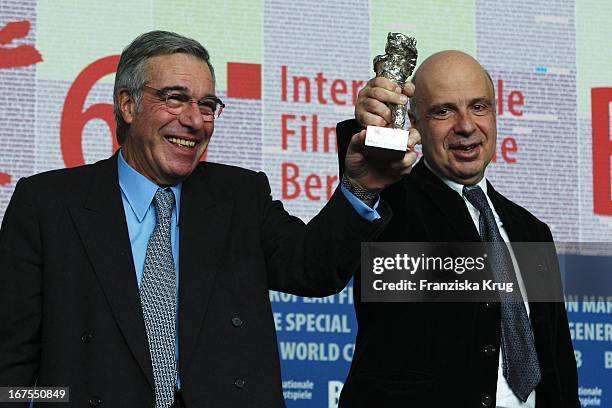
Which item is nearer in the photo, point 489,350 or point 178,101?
point 178,101

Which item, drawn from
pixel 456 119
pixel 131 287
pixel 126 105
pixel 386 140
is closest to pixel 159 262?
pixel 131 287

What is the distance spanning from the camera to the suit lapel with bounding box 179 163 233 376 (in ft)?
7.13

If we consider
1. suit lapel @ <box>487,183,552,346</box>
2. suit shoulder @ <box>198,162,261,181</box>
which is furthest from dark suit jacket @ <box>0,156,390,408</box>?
suit lapel @ <box>487,183,552,346</box>

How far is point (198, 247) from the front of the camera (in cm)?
228

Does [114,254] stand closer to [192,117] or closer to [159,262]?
[159,262]

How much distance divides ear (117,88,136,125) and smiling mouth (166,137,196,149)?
143mm

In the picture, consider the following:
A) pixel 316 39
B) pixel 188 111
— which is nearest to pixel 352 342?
pixel 316 39

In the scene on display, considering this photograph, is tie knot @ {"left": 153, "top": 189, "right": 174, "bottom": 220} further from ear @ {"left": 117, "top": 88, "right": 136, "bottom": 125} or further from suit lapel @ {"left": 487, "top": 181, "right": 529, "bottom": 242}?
suit lapel @ {"left": 487, "top": 181, "right": 529, "bottom": 242}

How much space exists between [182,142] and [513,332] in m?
0.92

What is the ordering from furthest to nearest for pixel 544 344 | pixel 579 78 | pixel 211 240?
pixel 579 78
pixel 544 344
pixel 211 240

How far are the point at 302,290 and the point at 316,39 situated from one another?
1775mm

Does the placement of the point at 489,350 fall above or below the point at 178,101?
below

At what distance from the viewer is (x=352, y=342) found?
3730 millimetres

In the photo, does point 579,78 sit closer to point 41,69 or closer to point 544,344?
point 544,344
